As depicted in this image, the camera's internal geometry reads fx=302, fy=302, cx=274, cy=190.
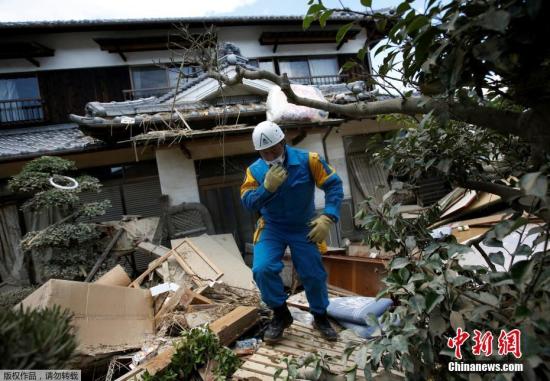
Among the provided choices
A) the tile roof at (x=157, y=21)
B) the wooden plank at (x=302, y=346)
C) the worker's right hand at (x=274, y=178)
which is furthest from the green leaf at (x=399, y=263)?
the tile roof at (x=157, y=21)

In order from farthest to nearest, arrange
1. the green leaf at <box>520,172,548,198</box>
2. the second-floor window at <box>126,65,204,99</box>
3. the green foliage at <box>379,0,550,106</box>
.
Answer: the second-floor window at <box>126,65,204,99</box>, the green foliage at <box>379,0,550,106</box>, the green leaf at <box>520,172,548,198</box>

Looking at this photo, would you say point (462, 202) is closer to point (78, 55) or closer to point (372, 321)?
point (372, 321)

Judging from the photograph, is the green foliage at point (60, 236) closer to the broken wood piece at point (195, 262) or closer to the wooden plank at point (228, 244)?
the broken wood piece at point (195, 262)

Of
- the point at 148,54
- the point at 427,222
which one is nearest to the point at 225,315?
the point at 427,222

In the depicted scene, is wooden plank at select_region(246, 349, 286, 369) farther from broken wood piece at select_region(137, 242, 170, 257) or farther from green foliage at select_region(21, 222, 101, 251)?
green foliage at select_region(21, 222, 101, 251)

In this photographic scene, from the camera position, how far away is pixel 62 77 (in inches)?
330

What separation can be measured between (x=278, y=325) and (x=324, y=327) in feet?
1.54

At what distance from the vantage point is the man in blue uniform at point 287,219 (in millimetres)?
2955

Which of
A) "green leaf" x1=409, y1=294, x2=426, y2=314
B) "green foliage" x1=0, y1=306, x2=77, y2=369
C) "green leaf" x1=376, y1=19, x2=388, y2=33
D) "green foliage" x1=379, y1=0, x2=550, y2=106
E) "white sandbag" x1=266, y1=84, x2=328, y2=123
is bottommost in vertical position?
"green leaf" x1=409, y1=294, x2=426, y2=314

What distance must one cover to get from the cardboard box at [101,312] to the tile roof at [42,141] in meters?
3.48

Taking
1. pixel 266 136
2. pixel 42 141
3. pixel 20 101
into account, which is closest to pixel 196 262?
pixel 266 136

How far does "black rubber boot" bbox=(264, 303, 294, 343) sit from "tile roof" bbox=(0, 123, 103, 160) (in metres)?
5.14

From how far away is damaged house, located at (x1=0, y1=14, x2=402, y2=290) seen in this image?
6.03 meters

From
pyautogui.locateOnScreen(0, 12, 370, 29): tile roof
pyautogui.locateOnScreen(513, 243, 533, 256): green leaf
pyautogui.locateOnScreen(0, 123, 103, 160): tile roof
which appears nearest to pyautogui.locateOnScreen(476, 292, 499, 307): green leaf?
pyautogui.locateOnScreen(513, 243, 533, 256): green leaf
